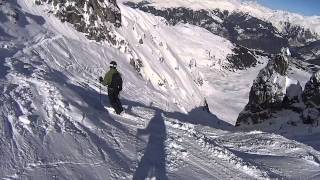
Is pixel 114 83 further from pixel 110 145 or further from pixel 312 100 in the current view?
pixel 312 100

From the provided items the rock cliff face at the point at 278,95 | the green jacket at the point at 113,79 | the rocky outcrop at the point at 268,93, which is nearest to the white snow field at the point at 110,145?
the green jacket at the point at 113,79

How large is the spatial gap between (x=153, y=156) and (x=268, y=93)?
3444 cm

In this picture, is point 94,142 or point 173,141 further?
point 173,141

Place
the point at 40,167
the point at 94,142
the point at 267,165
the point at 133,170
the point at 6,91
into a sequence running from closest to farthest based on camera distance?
the point at 40,167 < the point at 133,170 < the point at 94,142 < the point at 267,165 < the point at 6,91

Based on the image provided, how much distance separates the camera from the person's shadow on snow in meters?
11.0

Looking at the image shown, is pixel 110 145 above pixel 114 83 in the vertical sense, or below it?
below

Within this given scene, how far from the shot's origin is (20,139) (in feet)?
37.4

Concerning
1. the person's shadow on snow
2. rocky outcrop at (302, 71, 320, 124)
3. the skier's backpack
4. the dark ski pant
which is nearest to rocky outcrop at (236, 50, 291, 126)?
rocky outcrop at (302, 71, 320, 124)

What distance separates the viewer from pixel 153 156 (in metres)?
12.5

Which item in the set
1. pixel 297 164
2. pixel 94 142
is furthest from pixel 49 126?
pixel 297 164

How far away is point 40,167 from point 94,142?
2705mm

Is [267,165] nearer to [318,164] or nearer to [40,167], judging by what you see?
[318,164]

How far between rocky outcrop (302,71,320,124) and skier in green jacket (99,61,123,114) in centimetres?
2091

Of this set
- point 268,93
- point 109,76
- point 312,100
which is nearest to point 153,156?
point 109,76
